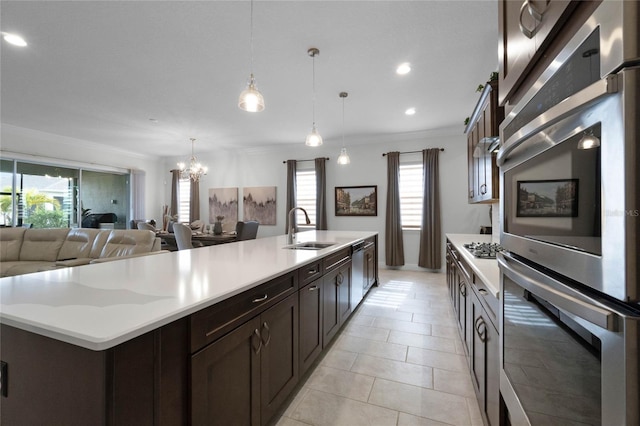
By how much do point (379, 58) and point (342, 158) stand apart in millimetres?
1495

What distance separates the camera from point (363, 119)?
193 inches

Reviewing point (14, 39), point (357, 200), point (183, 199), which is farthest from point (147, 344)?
point (183, 199)

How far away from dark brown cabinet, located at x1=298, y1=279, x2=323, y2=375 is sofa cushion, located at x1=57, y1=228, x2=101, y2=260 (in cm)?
368

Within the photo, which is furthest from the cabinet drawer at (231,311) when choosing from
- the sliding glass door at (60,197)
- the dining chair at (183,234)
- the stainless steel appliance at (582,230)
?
the sliding glass door at (60,197)

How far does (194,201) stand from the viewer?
306 inches

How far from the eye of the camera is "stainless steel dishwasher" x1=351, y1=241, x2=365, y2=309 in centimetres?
303

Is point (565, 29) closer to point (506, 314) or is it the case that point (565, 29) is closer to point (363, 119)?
point (506, 314)

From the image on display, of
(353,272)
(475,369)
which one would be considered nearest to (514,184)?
(475,369)

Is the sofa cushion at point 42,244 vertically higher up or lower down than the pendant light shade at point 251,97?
lower down

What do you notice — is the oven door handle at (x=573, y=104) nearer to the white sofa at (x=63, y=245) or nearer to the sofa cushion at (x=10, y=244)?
the white sofa at (x=63, y=245)

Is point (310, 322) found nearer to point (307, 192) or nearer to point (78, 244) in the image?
point (78, 244)

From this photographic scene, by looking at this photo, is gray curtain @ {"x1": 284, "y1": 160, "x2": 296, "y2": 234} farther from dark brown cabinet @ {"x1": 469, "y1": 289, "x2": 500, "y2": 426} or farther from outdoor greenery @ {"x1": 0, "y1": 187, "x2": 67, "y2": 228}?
dark brown cabinet @ {"x1": 469, "y1": 289, "x2": 500, "y2": 426}

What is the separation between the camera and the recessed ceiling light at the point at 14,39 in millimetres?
2588

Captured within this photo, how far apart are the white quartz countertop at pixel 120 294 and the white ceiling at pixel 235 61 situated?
2076 mm
